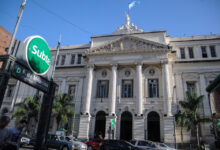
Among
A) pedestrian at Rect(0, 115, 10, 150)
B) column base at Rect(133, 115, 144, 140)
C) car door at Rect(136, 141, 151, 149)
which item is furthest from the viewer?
column base at Rect(133, 115, 144, 140)

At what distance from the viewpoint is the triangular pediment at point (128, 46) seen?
30.2 meters

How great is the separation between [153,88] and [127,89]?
4.48m

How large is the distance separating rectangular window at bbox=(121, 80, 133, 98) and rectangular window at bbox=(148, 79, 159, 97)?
3207 millimetres

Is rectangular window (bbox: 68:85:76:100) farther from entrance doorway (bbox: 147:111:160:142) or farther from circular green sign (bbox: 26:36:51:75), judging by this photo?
circular green sign (bbox: 26:36:51:75)

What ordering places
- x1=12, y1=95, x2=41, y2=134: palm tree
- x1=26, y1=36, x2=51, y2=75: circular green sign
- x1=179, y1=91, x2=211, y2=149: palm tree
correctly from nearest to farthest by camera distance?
x1=26, y1=36, x2=51, y2=75: circular green sign → x1=179, y1=91, x2=211, y2=149: palm tree → x1=12, y1=95, x2=41, y2=134: palm tree

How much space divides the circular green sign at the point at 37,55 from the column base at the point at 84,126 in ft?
67.2

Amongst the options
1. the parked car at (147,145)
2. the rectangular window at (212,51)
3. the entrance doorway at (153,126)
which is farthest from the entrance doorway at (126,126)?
the rectangular window at (212,51)

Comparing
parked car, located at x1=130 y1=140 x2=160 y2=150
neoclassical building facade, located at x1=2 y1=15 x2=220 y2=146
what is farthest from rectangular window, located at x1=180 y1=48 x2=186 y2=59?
parked car, located at x1=130 y1=140 x2=160 y2=150

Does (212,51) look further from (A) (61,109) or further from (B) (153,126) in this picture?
(A) (61,109)

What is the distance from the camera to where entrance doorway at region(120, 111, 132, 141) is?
2742cm

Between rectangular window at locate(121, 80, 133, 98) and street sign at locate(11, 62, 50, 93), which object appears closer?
street sign at locate(11, 62, 50, 93)

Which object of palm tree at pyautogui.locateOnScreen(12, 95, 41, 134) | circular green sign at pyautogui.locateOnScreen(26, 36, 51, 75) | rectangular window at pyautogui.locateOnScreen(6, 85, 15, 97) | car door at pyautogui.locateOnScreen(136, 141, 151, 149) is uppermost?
rectangular window at pyautogui.locateOnScreen(6, 85, 15, 97)

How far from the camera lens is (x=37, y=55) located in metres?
8.30

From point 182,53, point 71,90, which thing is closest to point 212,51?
point 182,53
